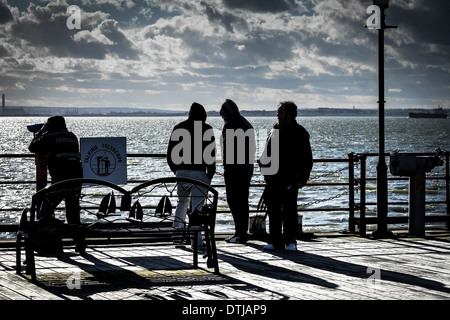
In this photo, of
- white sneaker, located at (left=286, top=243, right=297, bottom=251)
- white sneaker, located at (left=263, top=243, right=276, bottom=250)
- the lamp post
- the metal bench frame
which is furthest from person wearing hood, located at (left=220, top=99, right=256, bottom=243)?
the metal bench frame

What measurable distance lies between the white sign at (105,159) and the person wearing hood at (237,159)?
145 centimetres

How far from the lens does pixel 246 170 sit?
10.4 meters

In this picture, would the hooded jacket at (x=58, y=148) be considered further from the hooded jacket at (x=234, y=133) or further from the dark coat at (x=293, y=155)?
the dark coat at (x=293, y=155)

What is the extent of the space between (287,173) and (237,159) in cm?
88

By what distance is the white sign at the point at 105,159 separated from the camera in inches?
419

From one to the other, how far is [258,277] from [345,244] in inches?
109

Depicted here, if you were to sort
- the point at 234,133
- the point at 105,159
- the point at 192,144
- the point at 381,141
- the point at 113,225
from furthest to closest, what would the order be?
the point at 381,141, the point at 105,159, the point at 234,133, the point at 192,144, the point at 113,225

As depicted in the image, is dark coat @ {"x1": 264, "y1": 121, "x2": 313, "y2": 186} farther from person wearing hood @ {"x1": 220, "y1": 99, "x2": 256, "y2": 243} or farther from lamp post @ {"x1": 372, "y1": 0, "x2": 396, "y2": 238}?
lamp post @ {"x1": 372, "y1": 0, "x2": 396, "y2": 238}

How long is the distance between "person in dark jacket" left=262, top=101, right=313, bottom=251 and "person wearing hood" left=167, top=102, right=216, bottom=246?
0.74 m

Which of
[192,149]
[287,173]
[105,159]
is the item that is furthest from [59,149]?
[287,173]

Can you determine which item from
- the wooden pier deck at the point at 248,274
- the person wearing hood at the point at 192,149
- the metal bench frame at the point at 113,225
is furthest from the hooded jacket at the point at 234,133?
the metal bench frame at the point at 113,225

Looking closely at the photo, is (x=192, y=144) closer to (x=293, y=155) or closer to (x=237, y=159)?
(x=237, y=159)

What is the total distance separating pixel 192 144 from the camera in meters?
9.58
